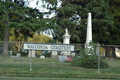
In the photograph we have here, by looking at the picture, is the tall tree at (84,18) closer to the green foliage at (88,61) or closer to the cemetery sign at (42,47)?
the green foliage at (88,61)

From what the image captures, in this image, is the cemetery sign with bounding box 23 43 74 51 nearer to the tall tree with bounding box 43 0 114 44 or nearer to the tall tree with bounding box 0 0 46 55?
the tall tree with bounding box 0 0 46 55

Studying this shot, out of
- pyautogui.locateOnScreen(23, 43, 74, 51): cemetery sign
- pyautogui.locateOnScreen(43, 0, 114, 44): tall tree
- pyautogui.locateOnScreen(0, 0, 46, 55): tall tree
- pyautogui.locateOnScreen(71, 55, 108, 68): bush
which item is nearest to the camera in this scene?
pyautogui.locateOnScreen(23, 43, 74, 51): cemetery sign

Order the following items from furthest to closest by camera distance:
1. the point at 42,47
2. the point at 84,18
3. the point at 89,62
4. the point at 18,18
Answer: the point at 84,18 → the point at 18,18 → the point at 89,62 → the point at 42,47

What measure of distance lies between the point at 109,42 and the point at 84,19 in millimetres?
6139

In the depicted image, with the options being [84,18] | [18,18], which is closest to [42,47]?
[18,18]

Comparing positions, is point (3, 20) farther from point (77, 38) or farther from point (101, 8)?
point (101, 8)

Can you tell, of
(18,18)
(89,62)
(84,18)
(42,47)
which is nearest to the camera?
(42,47)

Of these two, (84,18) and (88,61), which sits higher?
(84,18)

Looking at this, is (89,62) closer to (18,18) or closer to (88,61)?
(88,61)

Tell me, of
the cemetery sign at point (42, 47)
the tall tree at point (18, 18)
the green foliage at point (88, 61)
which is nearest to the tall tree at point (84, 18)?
the tall tree at point (18, 18)

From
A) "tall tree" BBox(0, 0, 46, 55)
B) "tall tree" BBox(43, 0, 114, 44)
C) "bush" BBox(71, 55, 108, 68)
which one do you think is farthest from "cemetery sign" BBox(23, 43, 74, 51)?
"tall tree" BBox(43, 0, 114, 44)

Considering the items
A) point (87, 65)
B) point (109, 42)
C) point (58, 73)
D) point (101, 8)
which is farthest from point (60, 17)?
point (58, 73)

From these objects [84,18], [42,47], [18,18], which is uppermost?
[84,18]

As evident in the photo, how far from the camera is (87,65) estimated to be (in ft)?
45.1
